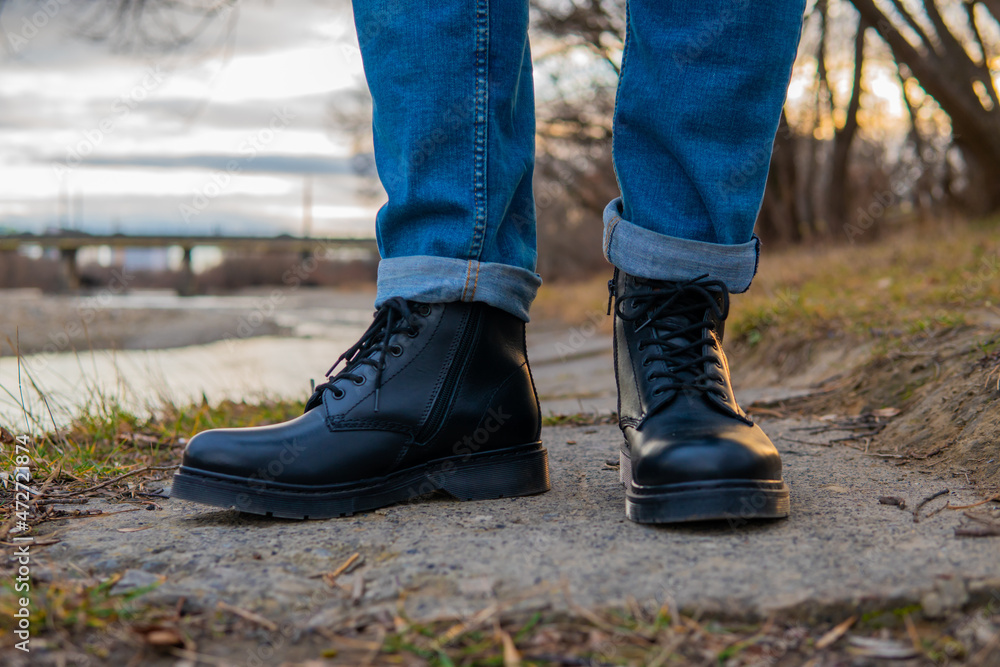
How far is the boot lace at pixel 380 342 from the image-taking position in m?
1.18

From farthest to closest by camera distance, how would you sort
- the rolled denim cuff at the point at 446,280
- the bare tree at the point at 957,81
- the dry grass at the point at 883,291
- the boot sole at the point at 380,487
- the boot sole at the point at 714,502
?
the bare tree at the point at 957,81
the dry grass at the point at 883,291
the rolled denim cuff at the point at 446,280
the boot sole at the point at 380,487
the boot sole at the point at 714,502

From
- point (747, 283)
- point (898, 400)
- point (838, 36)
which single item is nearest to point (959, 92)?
point (838, 36)

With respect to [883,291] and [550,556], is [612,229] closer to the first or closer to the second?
[550,556]

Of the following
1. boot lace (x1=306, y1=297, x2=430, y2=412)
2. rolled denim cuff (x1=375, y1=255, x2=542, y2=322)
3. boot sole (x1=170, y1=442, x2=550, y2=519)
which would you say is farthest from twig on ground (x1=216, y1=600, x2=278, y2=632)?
rolled denim cuff (x1=375, y1=255, x2=542, y2=322)

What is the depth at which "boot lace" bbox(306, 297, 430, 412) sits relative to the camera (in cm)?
118

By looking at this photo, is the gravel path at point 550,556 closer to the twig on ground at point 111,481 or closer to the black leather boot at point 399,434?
the black leather boot at point 399,434

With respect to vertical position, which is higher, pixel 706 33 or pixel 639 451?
pixel 706 33

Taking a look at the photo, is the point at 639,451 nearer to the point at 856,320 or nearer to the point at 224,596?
the point at 224,596

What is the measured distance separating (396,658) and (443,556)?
0.21 metres

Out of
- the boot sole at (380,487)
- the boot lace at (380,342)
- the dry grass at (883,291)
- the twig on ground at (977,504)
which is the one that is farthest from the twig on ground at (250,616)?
the dry grass at (883,291)

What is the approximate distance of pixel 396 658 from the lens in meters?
0.68

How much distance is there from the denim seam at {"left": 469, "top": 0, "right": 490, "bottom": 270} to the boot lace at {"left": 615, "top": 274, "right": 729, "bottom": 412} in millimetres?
283

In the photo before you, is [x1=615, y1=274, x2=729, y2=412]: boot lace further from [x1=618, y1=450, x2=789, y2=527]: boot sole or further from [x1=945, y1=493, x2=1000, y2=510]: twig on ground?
[x1=945, y1=493, x2=1000, y2=510]: twig on ground

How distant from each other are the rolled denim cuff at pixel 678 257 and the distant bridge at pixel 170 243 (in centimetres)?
2682
